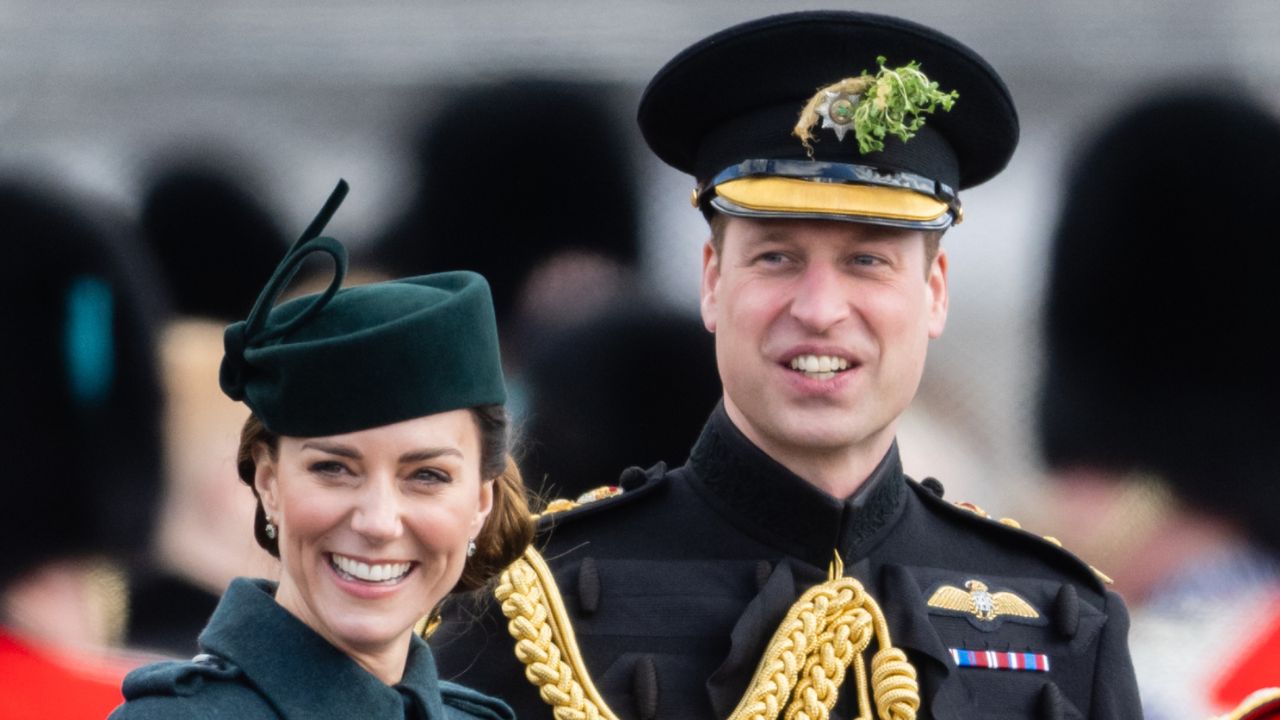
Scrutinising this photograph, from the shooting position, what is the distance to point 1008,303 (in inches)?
151

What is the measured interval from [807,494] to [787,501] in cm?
4

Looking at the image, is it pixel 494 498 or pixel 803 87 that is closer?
pixel 494 498

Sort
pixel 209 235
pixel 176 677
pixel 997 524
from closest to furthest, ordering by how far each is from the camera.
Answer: pixel 176 677, pixel 997 524, pixel 209 235

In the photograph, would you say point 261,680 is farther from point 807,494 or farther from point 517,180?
point 517,180

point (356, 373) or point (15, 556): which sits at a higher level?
point (356, 373)

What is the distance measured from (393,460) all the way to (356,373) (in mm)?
118

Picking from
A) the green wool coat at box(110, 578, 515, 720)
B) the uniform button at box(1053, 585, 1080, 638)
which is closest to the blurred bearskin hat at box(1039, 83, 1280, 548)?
the uniform button at box(1053, 585, 1080, 638)

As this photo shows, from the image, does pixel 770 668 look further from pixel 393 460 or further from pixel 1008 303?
pixel 1008 303

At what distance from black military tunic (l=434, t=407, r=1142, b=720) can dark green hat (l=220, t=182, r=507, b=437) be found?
0.69 metres

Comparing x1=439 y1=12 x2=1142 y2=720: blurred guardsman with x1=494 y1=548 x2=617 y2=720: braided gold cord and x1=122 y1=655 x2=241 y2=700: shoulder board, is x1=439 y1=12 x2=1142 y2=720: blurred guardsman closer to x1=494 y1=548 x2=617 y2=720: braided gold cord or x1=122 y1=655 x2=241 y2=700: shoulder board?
x1=494 y1=548 x2=617 y2=720: braided gold cord

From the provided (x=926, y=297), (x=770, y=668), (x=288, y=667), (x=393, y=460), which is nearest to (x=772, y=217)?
(x=926, y=297)

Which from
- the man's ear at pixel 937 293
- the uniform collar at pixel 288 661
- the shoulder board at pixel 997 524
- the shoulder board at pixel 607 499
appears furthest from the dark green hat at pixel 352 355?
the shoulder board at pixel 997 524

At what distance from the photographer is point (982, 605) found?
3.11 m

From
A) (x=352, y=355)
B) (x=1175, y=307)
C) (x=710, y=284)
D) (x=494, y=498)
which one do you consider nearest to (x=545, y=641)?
(x=494, y=498)
